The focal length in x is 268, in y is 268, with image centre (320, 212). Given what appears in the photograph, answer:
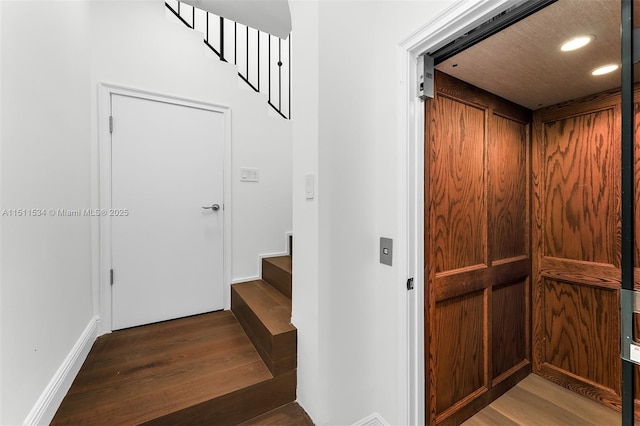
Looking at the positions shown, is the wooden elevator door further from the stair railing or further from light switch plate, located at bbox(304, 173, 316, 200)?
the stair railing

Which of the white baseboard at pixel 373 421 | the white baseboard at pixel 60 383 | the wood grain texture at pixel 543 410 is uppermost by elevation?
the white baseboard at pixel 60 383

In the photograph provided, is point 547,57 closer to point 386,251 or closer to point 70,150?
point 386,251

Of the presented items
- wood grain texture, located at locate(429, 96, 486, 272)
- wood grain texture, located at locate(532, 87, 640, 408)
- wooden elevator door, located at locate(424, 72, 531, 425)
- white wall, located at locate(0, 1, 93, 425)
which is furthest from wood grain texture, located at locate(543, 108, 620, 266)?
white wall, located at locate(0, 1, 93, 425)

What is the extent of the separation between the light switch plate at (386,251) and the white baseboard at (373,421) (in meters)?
0.78

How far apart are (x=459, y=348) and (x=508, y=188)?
1067mm

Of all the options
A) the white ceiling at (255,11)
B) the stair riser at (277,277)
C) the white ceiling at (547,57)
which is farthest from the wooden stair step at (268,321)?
the white ceiling at (255,11)

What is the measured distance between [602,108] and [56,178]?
312 centimetres

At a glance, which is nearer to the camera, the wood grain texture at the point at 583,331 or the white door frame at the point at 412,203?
the white door frame at the point at 412,203

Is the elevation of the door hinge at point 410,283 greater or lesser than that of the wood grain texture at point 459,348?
greater

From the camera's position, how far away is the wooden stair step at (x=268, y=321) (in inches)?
55.8

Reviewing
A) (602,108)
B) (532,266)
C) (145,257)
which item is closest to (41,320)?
(145,257)

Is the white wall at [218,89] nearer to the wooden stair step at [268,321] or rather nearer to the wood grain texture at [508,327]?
the wooden stair step at [268,321]

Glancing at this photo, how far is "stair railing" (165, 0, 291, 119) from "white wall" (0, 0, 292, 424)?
1.31ft

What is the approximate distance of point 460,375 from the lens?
1485 millimetres
